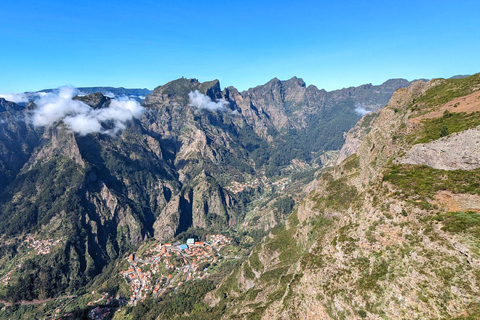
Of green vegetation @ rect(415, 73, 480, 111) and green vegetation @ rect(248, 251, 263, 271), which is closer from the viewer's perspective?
green vegetation @ rect(415, 73, 480, 111)

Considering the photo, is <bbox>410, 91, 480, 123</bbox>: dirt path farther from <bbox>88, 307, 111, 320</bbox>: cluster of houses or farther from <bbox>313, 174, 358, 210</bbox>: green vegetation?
<bbox>88, 307, 111, 320</bbox>: cluster of houses

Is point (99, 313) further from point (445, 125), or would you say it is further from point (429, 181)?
point (445, 125)

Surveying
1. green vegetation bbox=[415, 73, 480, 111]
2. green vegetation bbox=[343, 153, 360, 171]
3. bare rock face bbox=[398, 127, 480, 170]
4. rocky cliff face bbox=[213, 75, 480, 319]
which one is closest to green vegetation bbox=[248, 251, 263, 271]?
rocky cliff face bbox=[213, 75, 480, 319]

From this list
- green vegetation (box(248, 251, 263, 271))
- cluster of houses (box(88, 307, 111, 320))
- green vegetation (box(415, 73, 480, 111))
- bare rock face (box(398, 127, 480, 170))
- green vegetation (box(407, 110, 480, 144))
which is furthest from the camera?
cluster of houses (box(88, 307, 111, 320))

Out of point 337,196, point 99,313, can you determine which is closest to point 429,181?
point 337,196

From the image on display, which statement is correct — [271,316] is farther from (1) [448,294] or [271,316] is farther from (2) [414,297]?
(1) [448,294]

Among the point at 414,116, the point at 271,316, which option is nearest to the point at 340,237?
the point at 271,316
